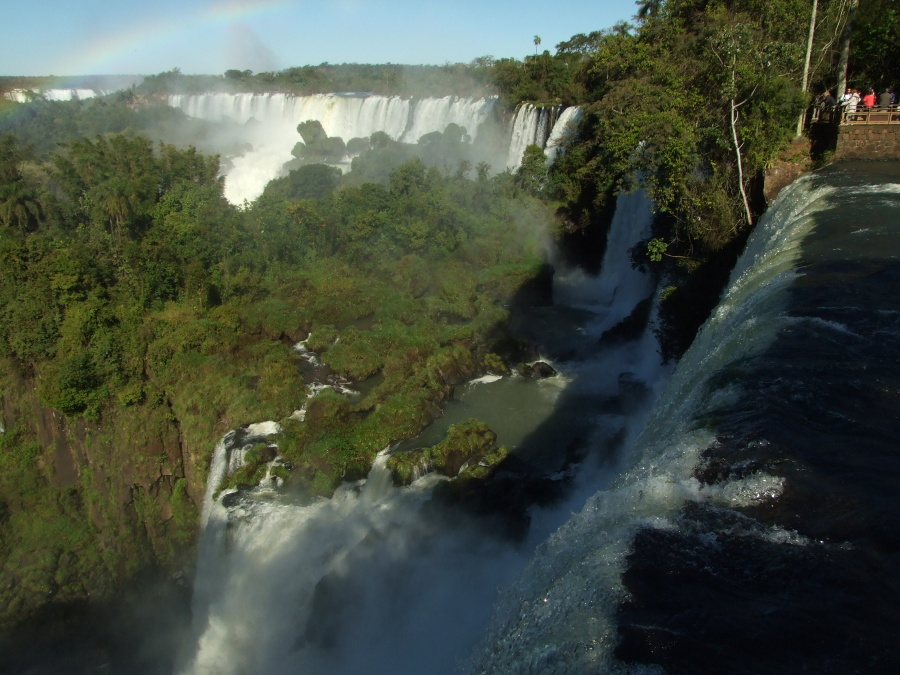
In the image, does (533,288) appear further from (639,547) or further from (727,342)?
(639,547)

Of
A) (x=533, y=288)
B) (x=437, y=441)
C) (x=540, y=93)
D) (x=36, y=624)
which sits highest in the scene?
(x=540, y=93)

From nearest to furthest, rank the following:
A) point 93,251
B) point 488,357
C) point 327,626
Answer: point 327,626 → point 488,357 → point 93,251

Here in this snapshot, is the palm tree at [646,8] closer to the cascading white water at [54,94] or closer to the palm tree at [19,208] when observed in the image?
the palm tree at [19,208]

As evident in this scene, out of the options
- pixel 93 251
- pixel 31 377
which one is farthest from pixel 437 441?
pixel 93 251

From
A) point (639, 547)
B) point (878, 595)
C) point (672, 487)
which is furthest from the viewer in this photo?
point (672, 487)

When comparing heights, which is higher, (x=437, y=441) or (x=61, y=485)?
(x=437, y=441)

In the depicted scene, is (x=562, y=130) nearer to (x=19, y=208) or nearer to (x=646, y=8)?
(x=646, y=8)

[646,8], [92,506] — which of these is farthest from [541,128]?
[92,506]

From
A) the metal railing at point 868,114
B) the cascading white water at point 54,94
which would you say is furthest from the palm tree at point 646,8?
the cascading white water at point 54,94
